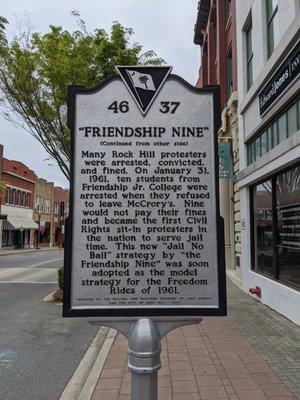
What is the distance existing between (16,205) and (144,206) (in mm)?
48026

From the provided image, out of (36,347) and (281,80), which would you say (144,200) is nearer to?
(36,347)

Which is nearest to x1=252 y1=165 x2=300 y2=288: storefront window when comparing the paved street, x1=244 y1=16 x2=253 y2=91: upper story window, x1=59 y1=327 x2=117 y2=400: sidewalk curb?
x1=244 y1=16 x2=253 y2=91: upper story window

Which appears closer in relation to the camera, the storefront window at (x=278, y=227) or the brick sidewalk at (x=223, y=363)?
the brick sidewalk at (x=223, y=363)

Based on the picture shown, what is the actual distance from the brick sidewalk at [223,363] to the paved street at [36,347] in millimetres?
637

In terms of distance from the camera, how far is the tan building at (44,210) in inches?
2216

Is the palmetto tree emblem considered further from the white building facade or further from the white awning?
the white awning

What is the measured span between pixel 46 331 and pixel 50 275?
10741mm

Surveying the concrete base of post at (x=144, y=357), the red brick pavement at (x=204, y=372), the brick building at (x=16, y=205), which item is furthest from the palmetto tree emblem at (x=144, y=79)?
the brick building at (x=16, y=205)

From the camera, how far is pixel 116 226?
3.09 metres

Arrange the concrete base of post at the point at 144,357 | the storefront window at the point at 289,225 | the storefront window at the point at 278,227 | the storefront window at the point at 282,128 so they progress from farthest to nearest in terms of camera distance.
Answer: the storefront window at the point at 282,128 → the storefront window at the point at 278,227 → the storefront window at the point at 289,225 → the concrete base of post at the point at 144,357

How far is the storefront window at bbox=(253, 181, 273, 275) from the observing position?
10.6 m

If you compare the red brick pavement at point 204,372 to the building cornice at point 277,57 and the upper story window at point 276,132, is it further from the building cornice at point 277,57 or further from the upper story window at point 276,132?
the building cornice at point 277,57

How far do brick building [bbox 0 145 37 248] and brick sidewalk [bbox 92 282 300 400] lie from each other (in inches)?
1464

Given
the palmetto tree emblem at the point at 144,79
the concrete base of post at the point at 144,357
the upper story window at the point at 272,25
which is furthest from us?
the upper story window at the point at 272,25
